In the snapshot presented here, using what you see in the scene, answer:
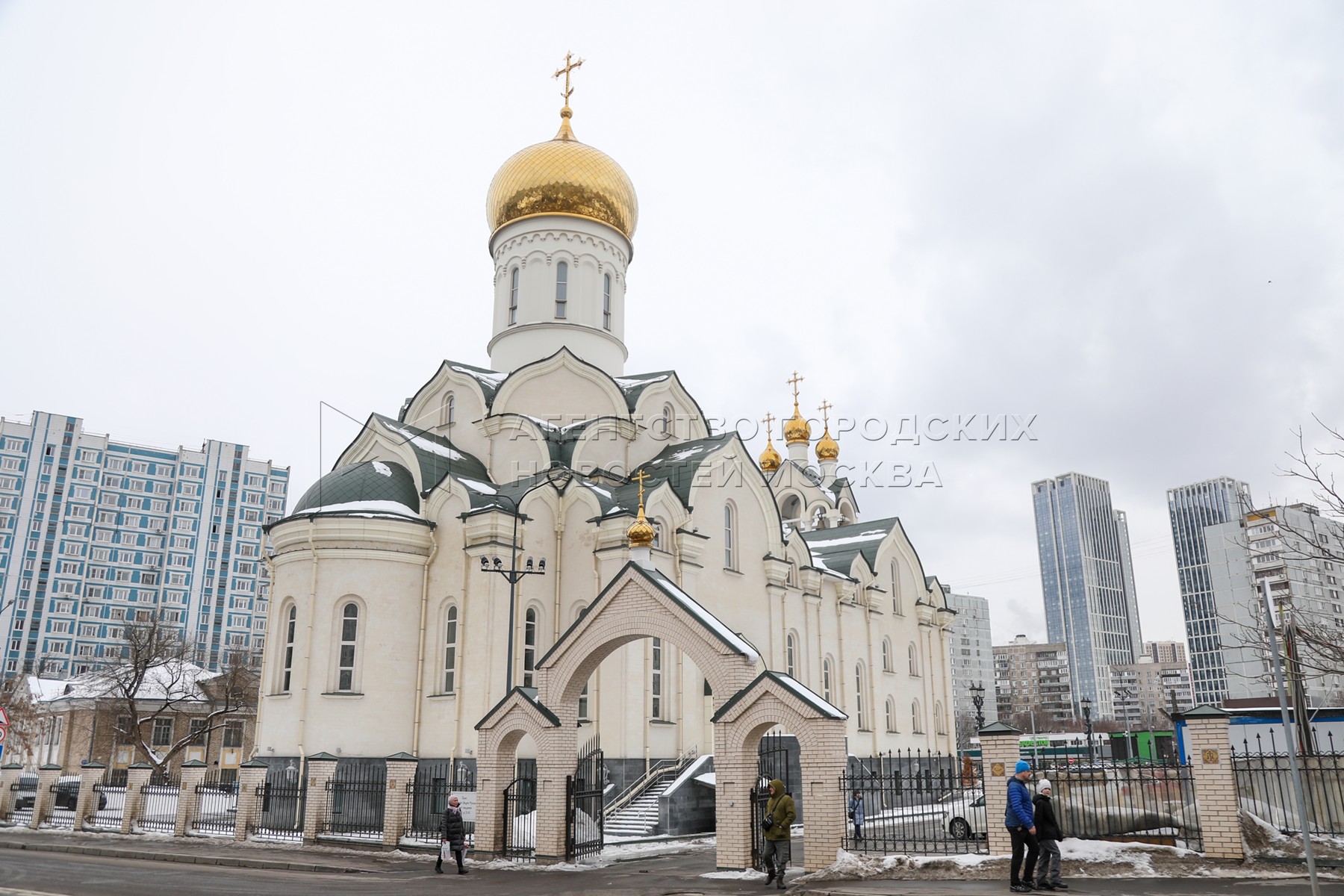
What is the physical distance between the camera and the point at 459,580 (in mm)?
21641

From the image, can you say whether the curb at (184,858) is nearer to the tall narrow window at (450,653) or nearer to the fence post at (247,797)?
the fence post at (247,797)

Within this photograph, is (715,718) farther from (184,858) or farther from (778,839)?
(184,858)

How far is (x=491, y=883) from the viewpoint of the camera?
39.8 feet

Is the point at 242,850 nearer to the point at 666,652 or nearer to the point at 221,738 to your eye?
the point at 666,652

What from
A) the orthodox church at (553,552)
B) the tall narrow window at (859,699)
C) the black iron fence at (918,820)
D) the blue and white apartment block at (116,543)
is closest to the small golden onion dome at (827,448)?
the orthodox church at (553,552)

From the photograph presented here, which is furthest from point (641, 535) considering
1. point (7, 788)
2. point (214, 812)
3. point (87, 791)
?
point (7, 788)

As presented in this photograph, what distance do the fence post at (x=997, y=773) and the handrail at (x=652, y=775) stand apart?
885cm

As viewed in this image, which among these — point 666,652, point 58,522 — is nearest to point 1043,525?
point 58,522

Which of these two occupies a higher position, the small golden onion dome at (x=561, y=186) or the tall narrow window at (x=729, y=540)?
the small golden onion dome at (x=561, y=186)

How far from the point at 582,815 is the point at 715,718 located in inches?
125

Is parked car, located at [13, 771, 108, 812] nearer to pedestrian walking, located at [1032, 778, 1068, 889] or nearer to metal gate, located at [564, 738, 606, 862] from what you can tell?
metal gate, located at [564, 738, 606, 862]

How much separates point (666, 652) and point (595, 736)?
2.62m

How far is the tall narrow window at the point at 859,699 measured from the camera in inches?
1119

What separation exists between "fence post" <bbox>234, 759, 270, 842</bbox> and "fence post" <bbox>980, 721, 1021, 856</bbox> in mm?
12688
